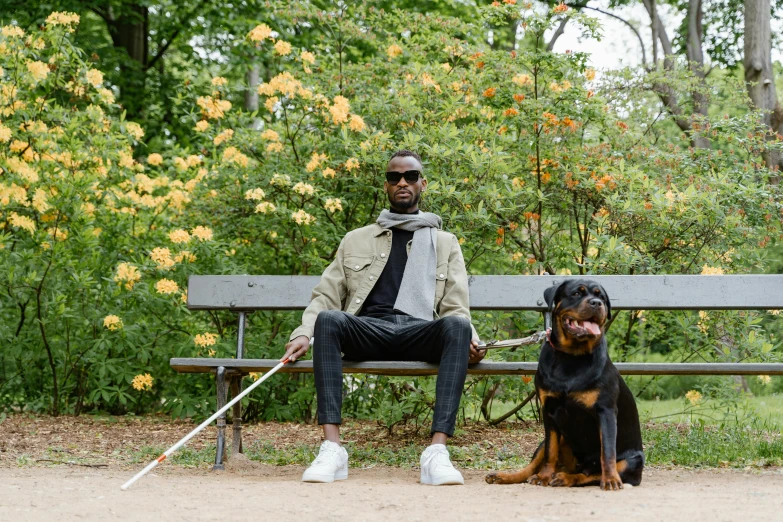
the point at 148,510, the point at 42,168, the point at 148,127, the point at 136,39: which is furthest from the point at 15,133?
the point at 136,39

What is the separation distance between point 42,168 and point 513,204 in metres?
3.57

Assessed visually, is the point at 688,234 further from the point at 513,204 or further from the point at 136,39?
the point at 136,39

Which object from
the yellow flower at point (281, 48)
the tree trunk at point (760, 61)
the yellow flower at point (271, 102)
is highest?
the tree trunk at point (760, 61)

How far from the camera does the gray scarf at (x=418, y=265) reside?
4605 millimetres

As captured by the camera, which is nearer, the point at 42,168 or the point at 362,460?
the point at 362,460

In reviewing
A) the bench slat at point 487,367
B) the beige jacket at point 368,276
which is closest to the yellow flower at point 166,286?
the bench slat at point 487,367

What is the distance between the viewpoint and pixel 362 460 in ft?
16.9

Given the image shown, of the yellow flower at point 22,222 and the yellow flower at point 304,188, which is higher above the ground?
Answer: the yellow flower at point 304,188

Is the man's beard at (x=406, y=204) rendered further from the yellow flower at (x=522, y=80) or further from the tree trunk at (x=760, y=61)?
the tree trunk at (x=760, y=61)

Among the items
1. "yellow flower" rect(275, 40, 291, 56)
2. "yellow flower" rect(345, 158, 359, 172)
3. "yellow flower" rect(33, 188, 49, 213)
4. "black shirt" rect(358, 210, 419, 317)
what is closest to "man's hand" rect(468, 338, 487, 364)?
"black shirt" rect(358, 210, 419, 317)

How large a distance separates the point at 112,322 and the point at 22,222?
106 cm

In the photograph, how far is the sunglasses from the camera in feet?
16.0

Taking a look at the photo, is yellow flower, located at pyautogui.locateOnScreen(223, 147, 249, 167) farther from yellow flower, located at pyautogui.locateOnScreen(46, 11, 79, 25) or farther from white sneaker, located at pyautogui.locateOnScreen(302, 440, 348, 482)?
white sneaker, located at pyautogui.locateOnScreen(302, 440, 348, 482)

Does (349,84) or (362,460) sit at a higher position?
(349,84)
